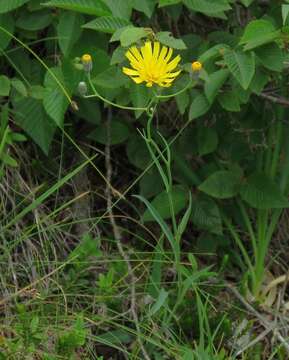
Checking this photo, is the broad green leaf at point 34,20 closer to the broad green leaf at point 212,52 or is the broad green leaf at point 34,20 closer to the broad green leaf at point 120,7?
the broad green leaf at point 120,7

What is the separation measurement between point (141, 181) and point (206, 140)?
21 cm

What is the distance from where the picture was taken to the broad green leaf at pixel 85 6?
5.72 feet

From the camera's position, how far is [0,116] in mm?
2100

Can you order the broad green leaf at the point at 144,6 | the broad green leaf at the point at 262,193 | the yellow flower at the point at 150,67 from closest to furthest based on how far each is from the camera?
the yellow flower at the point at 150,67
the broad green leaf at the point at 144,6
the broad green leaf at the point at 262,193

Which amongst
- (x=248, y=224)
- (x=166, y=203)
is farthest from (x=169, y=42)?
(x=248, y=224)

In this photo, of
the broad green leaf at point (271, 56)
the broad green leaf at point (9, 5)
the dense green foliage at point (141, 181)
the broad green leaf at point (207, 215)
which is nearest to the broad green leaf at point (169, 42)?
the dense green foliage at point (141, 181)

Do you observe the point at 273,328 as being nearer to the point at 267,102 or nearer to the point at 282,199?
the point at 282,199

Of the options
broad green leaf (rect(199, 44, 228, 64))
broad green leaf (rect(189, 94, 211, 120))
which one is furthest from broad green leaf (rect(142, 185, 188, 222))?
broad green leaf (rect(199, 44, 228, 64))

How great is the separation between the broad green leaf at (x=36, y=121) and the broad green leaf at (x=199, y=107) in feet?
1.15

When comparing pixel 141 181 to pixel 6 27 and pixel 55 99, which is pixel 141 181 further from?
pixel 6 27

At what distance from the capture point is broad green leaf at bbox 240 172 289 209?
2.09 metres

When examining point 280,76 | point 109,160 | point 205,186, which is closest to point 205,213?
point 205,186

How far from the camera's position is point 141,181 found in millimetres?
2223

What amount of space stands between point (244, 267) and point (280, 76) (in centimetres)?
55
